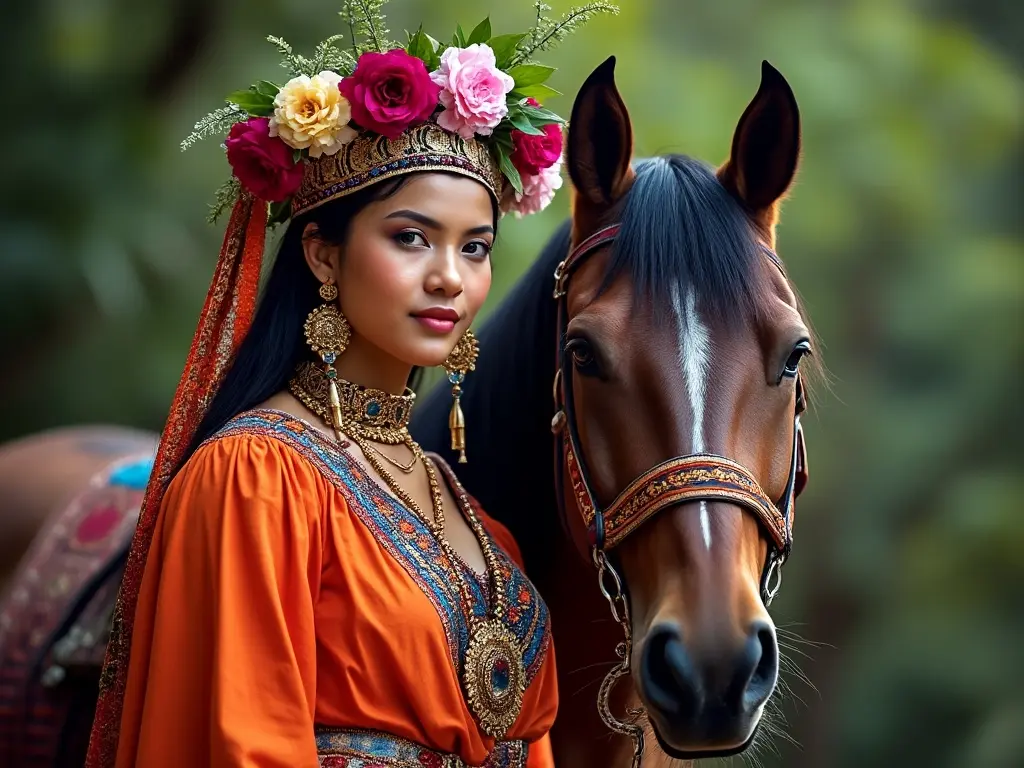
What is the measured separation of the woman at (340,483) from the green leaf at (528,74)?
0.02m

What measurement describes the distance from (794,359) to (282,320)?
0.82 meters

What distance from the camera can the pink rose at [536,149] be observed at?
2082 millimetres

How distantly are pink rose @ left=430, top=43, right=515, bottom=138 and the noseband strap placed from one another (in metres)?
0.28

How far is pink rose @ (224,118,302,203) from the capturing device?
6.23 feet

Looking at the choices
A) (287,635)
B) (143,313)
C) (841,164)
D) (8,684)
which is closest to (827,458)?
(841,164)

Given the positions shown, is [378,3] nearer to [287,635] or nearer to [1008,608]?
[287,635]

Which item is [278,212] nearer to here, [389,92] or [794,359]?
[389,92]

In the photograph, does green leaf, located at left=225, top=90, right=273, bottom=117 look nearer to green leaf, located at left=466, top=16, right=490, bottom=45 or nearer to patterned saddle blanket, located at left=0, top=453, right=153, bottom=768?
green leaf, located at left=466, top=16, right=490, bottom=45

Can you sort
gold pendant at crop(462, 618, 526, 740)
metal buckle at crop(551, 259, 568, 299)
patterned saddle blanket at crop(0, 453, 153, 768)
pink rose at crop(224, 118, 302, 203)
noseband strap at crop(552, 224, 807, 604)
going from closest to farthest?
noseband strap at crop(552, 224, 807, 604) < gold pendant at crop(462, 618, 526, 740) < pink rose at crop(224, 118, 302, 203) < metal buckle at crop(551, 259, 568, 299) < patterned saddle blanket at crop(0, 453, 153, 768)

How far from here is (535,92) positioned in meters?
2.12

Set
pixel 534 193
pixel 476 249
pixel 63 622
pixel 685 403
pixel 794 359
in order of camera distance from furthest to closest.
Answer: pixel 63 622 → pixel 534 193 → pixel 476 249 → pixel 794 359 → pixel 685 403

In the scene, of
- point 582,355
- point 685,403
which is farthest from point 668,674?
point 582,355

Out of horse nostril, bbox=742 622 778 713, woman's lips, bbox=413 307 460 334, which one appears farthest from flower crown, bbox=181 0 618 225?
horse nostril, bbox=742 622 778 713

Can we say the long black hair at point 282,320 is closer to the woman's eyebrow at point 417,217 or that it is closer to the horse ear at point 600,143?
the woman's eyebrow at point 417,217
